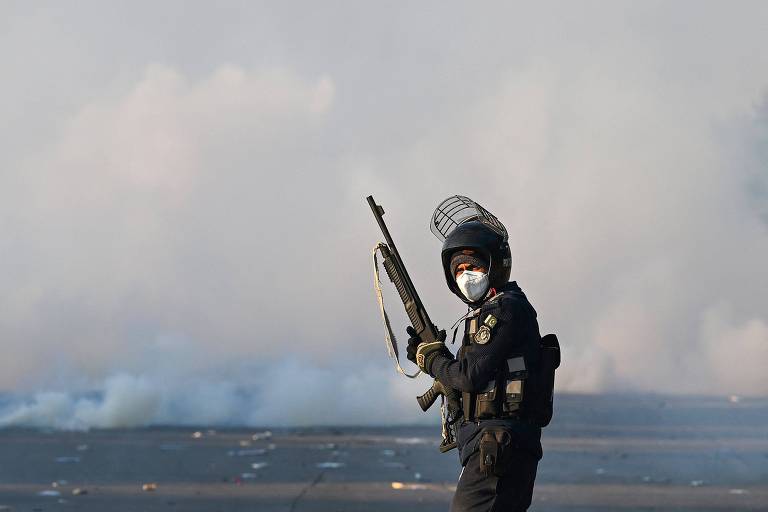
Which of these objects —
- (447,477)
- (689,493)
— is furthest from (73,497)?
(689,493)

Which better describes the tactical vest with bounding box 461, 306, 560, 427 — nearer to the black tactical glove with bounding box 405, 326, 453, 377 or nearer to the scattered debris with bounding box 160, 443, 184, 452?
the black tactical glove with bounding box 405, 326, 453, 377

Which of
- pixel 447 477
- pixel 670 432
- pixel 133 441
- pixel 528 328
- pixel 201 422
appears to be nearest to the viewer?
pixel 528 328

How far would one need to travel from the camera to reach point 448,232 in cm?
767

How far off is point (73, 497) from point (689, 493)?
22.6 ft

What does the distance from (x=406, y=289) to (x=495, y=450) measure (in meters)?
1.25

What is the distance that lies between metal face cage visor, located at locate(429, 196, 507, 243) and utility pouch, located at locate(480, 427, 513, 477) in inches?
42.5

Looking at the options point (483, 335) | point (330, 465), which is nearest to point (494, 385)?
point (483, 335)

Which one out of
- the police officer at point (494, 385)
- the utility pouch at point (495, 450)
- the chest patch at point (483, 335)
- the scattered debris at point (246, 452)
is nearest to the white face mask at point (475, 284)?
the police officer at point (494, 385)

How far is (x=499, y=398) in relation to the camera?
22.9 ft

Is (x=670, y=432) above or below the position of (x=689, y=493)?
above

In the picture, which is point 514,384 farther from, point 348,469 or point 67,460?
point 67,460

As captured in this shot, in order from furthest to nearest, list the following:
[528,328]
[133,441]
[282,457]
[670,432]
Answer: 1. [670,432]
2. [133,441]
3. [282,457]
4. [528,328]

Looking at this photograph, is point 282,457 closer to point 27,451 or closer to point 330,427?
point 27,451

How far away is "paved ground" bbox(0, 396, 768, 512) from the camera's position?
51.5ft
